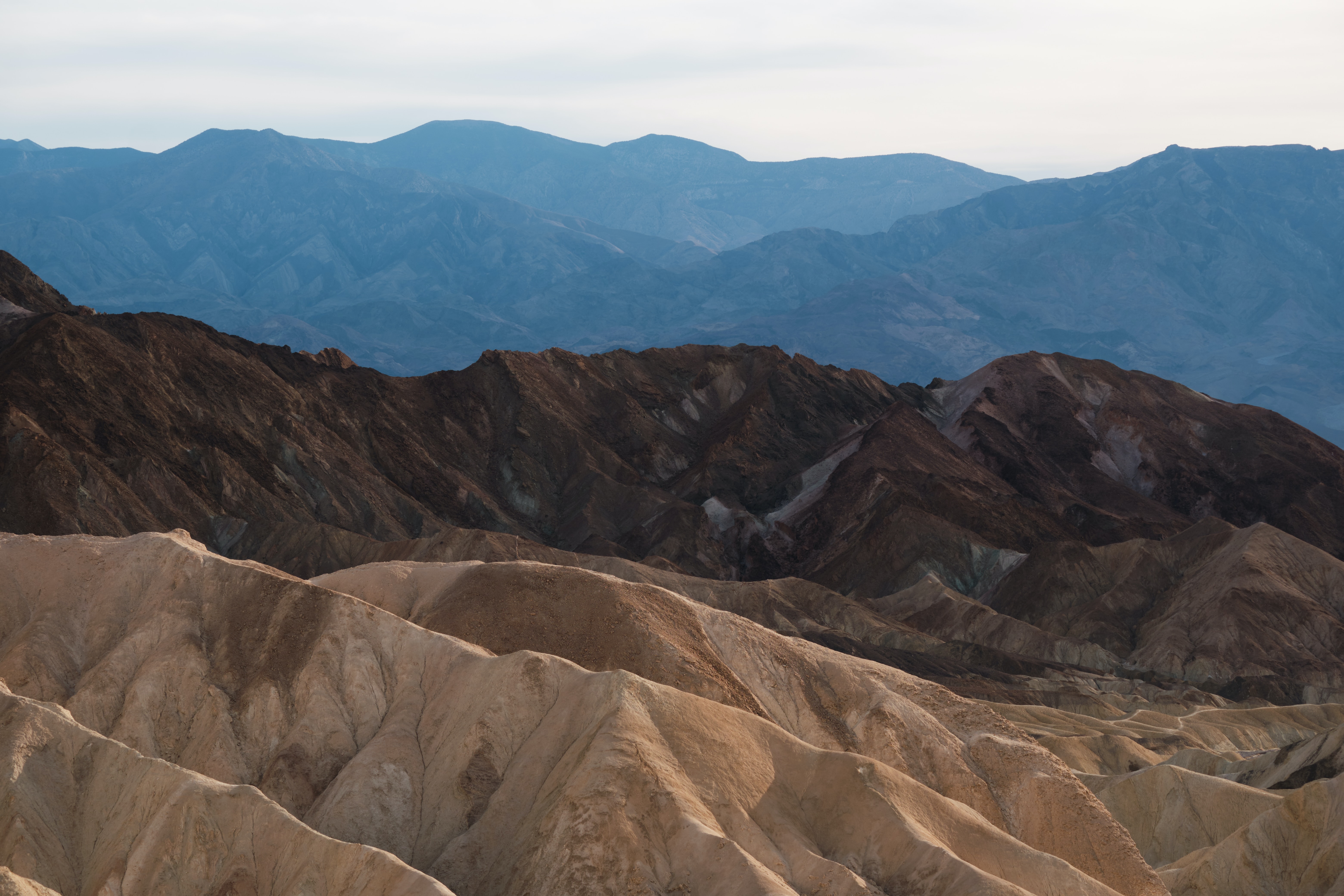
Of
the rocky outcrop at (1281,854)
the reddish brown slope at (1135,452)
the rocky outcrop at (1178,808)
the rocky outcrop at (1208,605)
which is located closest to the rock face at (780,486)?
the rocky outcrop at (1208,605)

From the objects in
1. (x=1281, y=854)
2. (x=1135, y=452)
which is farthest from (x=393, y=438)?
(x=1281, y=854)

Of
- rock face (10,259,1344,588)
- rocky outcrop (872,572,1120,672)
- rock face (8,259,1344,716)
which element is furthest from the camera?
rocky outcrop (872,572,1120,672)

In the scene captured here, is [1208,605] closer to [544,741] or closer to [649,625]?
[649,625]

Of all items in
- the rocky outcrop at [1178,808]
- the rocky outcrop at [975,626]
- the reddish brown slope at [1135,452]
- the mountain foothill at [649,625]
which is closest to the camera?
the mountain foothill at [649,625]

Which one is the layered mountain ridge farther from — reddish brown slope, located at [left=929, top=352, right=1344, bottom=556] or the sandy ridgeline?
reddish brown slope, located at [left=929, top=352, right=1344, bottom=556]

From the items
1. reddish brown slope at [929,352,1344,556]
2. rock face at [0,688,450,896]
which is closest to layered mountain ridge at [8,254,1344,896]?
rock face at [0,688,450,896]

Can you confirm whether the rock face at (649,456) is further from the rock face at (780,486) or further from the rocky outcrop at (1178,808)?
the rocky outcrop at (1178,808)

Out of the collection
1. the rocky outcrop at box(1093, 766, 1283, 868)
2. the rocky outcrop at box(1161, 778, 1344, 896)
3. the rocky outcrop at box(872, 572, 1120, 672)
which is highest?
the rocky outcrop at box(1161, 778, 1344, 896)
